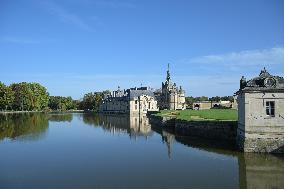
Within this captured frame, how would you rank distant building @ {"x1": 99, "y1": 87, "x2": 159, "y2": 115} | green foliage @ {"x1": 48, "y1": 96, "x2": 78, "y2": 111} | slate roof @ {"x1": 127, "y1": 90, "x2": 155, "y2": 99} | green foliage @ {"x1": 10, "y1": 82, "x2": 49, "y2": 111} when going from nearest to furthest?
1. distant building @ {"x1": 99, "y1": 87, "x2": 159, "y2": 115}
2. slate roof @ {"x1": 127, "y1": 90, "x2": 155, "y2": 99}
3. green foliage @ {"x1": 10, "y1": 82, "x2": 49, "y2": 111}
4. green foliage @ {"x1": 48, "y1": 96, "x2": 78, "y2": 111}

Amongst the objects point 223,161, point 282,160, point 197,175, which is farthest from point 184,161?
point 282,160

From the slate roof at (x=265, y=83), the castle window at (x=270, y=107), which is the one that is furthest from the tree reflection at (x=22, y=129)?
the castle window at (x=270, y=107)

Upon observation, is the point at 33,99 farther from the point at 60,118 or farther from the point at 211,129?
the point at 211,129

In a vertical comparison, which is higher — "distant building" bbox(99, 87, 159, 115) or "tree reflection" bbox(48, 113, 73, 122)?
"distant building" bbox(99, 87, 159, 115)

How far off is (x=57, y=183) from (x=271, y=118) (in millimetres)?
14044

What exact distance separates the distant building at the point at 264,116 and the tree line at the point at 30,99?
93.8 metres

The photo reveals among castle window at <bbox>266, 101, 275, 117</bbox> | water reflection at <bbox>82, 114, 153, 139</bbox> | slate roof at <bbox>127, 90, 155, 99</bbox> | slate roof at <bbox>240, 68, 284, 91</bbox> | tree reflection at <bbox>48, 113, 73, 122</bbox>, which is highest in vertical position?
slate roof at <bbox>127, 90, 155, 99</bbox>

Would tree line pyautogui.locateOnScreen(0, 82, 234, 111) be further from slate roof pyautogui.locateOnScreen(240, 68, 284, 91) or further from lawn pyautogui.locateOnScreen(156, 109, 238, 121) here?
slate roof pyautogui.locateOnScreen(240, 68, 284, 91)

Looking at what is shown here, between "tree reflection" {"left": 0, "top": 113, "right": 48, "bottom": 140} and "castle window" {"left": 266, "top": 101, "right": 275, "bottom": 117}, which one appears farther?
"tree reflection" {"left": 0, "top": 113, "right": 48, "bottom": 140}

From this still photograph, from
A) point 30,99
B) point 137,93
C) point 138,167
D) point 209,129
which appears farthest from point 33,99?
point 138,167

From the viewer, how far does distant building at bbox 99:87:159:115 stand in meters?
96.9

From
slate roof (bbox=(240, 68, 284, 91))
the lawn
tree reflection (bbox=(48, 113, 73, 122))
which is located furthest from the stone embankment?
tree reflection (bbox=(48, 113, 73, 122))

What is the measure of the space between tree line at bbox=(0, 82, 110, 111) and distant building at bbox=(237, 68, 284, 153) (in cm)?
A: 9385

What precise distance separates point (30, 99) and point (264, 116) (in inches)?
3980
